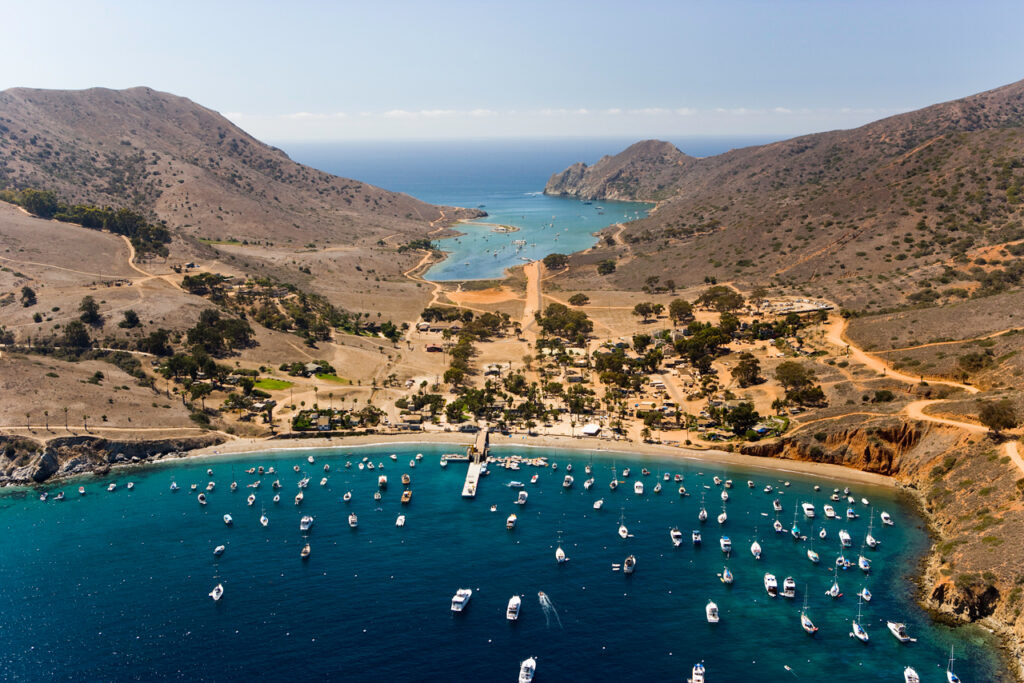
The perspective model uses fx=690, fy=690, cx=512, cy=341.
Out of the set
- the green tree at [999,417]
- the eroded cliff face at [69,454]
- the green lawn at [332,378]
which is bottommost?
the eroded cliff face at [69,454]

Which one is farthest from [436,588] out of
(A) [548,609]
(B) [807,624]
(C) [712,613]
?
(B) [807,624]

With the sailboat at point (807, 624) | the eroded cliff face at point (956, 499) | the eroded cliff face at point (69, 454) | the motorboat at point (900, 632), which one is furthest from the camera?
the eroded cliff face at point (69, 454)

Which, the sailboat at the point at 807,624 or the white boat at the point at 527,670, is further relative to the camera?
the sailboat at the point at 807,624

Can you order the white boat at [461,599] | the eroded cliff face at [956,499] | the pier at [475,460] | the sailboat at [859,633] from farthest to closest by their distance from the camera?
the pier at [475,460], the white boat at [461,599], the eroded cliff face at [956,499], the sailboat at [859,633]

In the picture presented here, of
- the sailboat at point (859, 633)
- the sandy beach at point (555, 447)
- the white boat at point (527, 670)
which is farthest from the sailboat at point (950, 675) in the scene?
the sandy beach at point (555, 447)

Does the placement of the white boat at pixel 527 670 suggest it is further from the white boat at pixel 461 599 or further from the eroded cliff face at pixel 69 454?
the eroded cliff face at pixel 69 454

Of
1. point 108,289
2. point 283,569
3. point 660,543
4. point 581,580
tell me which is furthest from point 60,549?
point 108,289

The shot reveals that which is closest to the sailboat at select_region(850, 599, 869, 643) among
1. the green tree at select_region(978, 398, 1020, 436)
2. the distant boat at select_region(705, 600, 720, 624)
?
the distant boat at select_region(705, 600, 720, 624)
